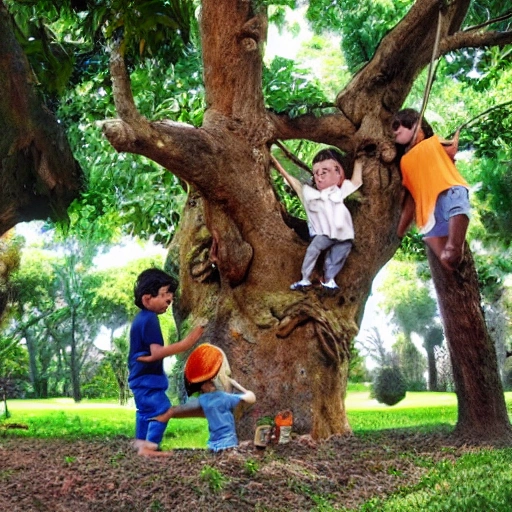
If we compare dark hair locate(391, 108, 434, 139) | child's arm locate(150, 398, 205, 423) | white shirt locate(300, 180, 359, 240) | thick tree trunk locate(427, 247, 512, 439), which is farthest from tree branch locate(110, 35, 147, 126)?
thick tree trunk locate(427, 247, 512, 439)

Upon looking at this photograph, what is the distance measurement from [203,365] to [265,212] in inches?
78.1

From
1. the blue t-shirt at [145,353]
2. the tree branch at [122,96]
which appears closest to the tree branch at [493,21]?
the tree branch at [122,96]

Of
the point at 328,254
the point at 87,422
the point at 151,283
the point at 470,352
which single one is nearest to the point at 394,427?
the point at 470,352

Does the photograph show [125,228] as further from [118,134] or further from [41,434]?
[118,134]

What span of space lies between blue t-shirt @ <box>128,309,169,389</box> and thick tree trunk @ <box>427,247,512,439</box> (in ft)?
9.87

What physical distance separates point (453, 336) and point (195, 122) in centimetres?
395

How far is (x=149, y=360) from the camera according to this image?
5.31 metres

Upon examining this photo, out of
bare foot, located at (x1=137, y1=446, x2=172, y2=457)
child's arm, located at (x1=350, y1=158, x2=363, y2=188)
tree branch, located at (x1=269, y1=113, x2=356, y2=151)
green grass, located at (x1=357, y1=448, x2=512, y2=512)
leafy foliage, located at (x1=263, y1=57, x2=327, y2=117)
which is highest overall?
leafy foliage, located at (x1=263, y1=57, x2=327, y2=117)

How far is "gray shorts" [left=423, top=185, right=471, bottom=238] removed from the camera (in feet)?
19.5

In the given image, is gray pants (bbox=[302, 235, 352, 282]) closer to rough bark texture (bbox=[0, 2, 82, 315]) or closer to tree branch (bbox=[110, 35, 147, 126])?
tree branch (bbox=[110, 35, 147, 126])

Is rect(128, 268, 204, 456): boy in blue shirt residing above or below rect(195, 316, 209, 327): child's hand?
below

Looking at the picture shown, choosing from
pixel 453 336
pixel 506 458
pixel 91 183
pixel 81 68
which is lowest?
pixel 506 458

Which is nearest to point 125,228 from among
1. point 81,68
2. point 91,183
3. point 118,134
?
point 91,183

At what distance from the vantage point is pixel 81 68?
911cm
